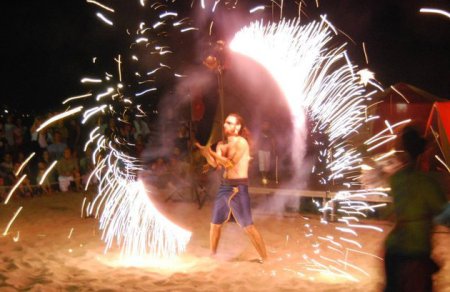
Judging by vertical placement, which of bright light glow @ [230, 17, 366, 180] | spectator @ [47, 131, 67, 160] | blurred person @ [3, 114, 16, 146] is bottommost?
spectator @ [47, 131, 67, 160]

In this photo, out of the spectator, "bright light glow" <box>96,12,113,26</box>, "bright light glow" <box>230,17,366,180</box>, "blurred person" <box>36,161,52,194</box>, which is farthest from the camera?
the spectator

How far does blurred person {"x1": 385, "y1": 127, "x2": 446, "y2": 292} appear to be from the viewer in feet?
12.1

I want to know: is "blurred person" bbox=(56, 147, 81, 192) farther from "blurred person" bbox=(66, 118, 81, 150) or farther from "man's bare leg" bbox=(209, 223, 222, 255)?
"man's bare leg" bbox=(209, 223, 222, 255)

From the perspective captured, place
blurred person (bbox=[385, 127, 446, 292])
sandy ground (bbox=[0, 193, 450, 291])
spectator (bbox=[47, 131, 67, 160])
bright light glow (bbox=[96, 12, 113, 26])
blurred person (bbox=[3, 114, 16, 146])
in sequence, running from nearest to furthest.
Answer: blurred person (bbox=[385, 127, 446, 292]) < sandy ground (bbox=[0, 193, 450, 291]) < bright light glow (bbox=[96, 12, 113, 26]) < spectator (bbox=[47, 131, 67, 160]) < blurred person (bbox=[3, 114, 16, 146])

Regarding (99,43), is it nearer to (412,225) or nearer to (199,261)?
(199,261)

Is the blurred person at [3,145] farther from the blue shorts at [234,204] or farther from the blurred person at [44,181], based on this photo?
the blue shorts at [234,204]

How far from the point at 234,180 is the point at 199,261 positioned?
1031 millimetres

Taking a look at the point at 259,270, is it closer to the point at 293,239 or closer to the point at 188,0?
A: the point at 293,239

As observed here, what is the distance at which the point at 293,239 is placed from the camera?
25.7 ft

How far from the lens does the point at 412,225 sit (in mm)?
3740

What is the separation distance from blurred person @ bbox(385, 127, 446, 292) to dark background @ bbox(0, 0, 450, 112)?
4.18 m

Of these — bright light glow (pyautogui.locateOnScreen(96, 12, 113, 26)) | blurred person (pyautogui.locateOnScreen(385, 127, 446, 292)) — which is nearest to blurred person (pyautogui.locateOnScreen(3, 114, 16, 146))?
bright light glow (pyautogui.locateOnScreen(96, 12, 113, 26))

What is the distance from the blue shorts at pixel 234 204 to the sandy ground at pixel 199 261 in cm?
50

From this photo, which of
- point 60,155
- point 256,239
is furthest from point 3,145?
point 256,239
